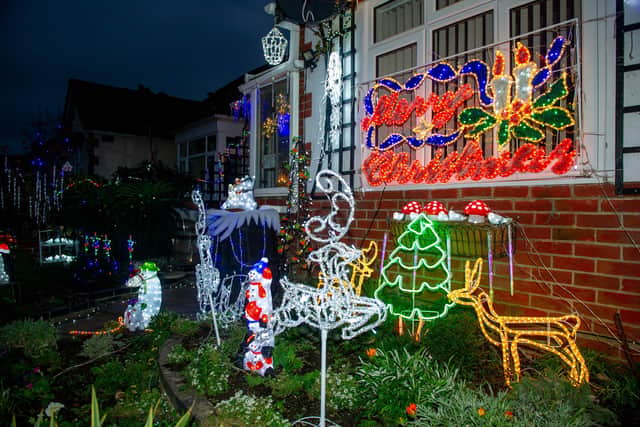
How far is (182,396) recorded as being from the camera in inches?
147

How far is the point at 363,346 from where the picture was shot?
4.41m

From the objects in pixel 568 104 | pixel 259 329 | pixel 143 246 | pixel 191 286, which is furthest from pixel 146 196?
pixel 568 104

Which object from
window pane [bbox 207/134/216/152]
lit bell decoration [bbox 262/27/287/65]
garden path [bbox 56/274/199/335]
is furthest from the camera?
window pane [bbox 207/134/216/152]

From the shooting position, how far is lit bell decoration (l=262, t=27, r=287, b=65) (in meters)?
6.46

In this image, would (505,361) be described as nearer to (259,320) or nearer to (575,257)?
(575,257)

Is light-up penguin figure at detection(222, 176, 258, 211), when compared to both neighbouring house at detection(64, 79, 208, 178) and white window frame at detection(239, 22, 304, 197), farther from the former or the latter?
neighbouring house at detection(64, 79, 208, 178)

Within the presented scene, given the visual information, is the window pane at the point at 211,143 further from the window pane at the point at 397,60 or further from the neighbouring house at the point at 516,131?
the window pane at the point at 397,60

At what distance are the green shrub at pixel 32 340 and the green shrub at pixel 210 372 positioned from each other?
2.28m

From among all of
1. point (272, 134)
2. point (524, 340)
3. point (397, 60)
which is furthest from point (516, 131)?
point (272, 134)

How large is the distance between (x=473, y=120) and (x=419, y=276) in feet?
6.39

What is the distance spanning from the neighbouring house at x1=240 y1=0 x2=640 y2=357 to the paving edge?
2.60 m

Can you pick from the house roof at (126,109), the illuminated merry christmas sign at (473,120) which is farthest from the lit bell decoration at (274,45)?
the house roof at (126,109)

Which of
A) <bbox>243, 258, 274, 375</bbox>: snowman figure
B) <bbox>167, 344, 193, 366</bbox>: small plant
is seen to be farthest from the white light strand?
<bbox>167, 344, 193, 366</bbox>: small plant

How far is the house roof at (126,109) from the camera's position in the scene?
19.7 meters
